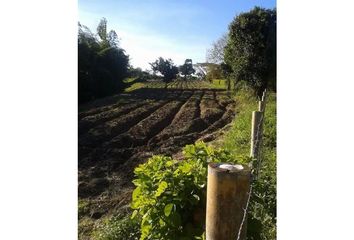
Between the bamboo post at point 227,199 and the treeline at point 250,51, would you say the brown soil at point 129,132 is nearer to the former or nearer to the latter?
the treeline at point 250,51

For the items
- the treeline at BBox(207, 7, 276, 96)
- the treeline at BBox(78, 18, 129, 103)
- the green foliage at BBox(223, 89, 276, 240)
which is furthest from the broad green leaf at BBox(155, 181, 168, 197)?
the treeline at BBox(78, 18, 129, 103)

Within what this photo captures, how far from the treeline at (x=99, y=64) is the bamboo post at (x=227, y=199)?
8649mm

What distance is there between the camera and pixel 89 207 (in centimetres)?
321

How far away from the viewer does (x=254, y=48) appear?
6.57m

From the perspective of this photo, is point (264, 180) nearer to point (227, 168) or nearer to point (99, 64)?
point (227, 168)

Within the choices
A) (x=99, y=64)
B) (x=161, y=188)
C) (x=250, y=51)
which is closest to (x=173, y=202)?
(x=161, y=188)

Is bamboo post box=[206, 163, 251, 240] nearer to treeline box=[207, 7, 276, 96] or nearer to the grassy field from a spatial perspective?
the grassy field

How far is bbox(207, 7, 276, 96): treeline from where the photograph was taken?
5762mm

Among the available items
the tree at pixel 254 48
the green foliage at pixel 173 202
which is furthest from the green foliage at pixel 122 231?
the tree at pixel 254 48
